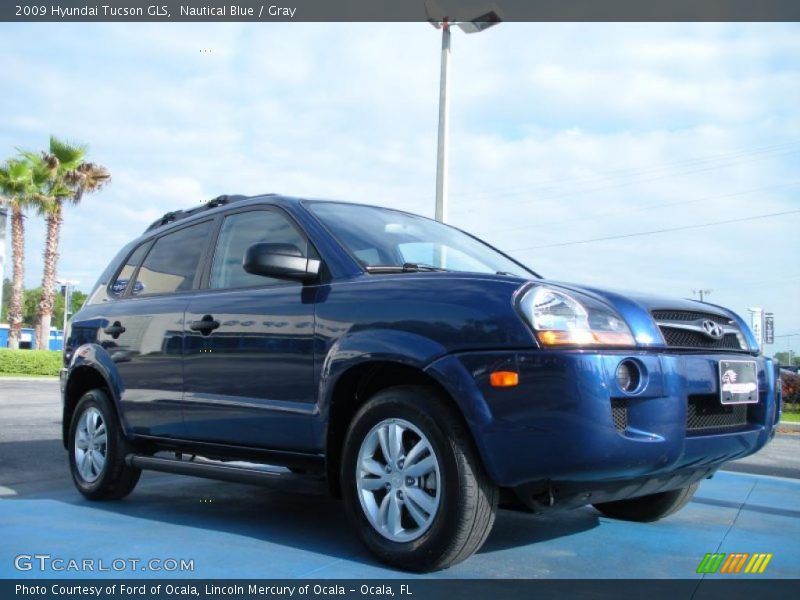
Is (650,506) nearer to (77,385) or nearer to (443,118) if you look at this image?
(77,385)

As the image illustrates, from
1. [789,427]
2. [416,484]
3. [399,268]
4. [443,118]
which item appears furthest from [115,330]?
[789,427]

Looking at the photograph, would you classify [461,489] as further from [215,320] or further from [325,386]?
[215,320]

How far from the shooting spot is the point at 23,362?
94.4ft

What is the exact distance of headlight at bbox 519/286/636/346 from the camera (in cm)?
325

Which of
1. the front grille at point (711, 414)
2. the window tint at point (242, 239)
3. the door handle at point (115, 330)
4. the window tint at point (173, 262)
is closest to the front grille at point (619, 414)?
the front grille at point (711, 414)

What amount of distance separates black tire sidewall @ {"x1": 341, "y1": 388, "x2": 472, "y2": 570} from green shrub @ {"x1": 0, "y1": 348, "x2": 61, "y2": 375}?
27727mm

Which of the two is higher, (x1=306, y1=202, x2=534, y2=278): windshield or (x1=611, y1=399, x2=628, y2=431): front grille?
(x1=306, y1=202, x2=534, y2=278): windshield

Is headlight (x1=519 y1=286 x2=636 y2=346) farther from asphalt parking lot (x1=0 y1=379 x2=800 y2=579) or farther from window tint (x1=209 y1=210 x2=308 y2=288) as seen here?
window tint (x1=209 y1=210 x2=308 y2=288)

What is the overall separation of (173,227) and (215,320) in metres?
1.24

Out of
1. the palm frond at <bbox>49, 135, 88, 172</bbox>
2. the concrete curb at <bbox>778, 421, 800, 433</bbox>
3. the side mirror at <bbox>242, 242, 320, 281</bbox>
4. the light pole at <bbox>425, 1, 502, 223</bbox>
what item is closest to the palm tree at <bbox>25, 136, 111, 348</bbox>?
the palm frond at <bbox>49, 135, 88, 172</bbox>

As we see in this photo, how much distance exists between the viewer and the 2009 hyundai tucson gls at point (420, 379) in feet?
10.6

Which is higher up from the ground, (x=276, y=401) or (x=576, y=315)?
(x=576, y=315)

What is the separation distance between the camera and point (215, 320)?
448 centimetres
